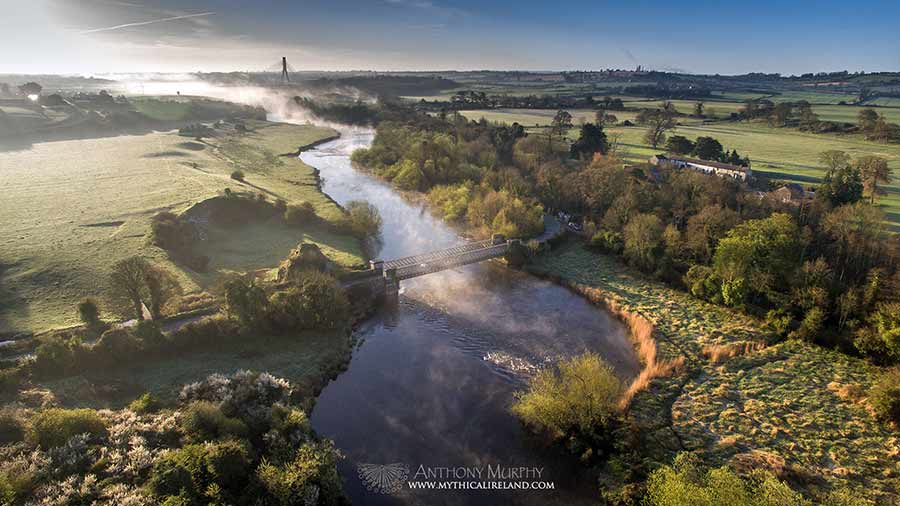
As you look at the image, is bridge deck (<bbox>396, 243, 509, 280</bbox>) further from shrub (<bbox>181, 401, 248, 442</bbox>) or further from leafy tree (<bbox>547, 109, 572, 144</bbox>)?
leafy tree (<bbox>547, 109, 572, 144</bbox>)

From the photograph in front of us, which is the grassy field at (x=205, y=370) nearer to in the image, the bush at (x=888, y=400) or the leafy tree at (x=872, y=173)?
the bush at (x=888, y=400)

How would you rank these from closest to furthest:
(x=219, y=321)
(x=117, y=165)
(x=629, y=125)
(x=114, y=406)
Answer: (x=114, y=406), (x=219, y=321), (x=117, y=165), (x=629, y=125)

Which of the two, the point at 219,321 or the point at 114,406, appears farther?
the point at 219,321

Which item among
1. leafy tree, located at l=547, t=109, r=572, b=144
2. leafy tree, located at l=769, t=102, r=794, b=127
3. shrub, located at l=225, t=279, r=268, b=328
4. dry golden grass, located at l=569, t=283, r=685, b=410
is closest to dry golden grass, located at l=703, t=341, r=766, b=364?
dry golden grass, located at l=569, t=283, r=685, b=410

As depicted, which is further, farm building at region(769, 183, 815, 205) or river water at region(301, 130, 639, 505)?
farm building at region(769, 183, 815, 205)

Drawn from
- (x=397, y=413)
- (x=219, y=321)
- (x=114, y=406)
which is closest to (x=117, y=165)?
(x=219, y=321)

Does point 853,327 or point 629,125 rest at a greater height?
point 629,125

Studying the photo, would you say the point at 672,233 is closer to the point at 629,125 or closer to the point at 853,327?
the point at 853,327

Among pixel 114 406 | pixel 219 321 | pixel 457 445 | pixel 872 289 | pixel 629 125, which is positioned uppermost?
pixel 629 125
